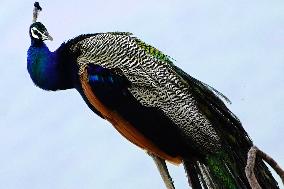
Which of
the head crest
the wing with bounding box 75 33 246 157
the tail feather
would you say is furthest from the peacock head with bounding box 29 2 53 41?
the tail feather

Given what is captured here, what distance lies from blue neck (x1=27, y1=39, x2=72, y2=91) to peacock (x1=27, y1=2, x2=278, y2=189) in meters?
0.37

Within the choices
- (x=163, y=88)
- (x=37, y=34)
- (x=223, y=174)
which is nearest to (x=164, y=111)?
(x=163, y=88)

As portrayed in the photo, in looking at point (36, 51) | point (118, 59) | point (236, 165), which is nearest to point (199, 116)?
point (236, 165)

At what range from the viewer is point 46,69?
6.98 m

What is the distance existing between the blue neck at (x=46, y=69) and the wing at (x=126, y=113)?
64 centimetres

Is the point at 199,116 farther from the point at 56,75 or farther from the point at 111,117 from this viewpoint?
the point at 56,75

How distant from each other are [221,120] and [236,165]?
1.73 feet

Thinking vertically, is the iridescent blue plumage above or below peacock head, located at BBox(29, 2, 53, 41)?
below

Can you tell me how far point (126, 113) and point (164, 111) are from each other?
1.30 ft

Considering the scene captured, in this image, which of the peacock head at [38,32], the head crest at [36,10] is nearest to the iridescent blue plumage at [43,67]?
the peacock head at [38,32]

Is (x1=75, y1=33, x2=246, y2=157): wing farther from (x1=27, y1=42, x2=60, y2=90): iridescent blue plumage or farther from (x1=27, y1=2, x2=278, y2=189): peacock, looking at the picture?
(x1=27, y1=42, x2=60, y2=90): iridescent blue plumage

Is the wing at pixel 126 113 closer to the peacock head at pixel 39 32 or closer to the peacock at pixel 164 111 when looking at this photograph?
the peacock at pixel 164 111

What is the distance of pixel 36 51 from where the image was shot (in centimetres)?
727

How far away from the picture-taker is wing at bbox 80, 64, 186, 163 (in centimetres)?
622
